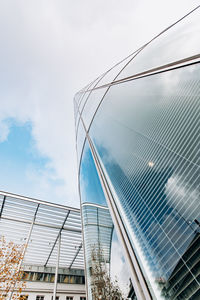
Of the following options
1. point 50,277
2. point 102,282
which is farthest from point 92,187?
point 50,277

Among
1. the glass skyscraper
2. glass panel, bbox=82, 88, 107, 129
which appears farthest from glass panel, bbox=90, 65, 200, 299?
glass panel, bbox=82, 88, 107, 129

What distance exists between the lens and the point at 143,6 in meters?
8.93

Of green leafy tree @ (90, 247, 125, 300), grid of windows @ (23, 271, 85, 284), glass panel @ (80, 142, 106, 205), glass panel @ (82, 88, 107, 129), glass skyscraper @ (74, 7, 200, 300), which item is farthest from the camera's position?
grid of windows @ (23, 271, 85, 284)

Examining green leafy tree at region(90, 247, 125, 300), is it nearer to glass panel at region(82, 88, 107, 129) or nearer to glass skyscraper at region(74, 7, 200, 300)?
glass skyscraper at region(74, 7, 200, 300)

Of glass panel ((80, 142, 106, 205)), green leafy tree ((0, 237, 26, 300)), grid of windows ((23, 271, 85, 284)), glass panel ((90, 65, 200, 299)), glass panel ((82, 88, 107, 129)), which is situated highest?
grid of windows ((23, 271, 85, 284))

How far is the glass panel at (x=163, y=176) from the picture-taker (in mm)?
889

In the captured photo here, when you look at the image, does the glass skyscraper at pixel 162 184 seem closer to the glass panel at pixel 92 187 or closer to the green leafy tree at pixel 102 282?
the green leafy tree at pixel 102 282

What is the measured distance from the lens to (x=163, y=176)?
1.18 m

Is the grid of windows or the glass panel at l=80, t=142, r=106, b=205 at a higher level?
the grid of windows

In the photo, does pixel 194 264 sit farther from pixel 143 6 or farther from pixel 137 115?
pixel 143 6

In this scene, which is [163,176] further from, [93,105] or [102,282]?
[93,105]

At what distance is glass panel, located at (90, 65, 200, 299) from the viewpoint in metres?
0.89

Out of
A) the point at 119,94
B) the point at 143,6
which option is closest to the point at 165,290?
the point at 119,94

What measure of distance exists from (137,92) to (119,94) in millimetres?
723
